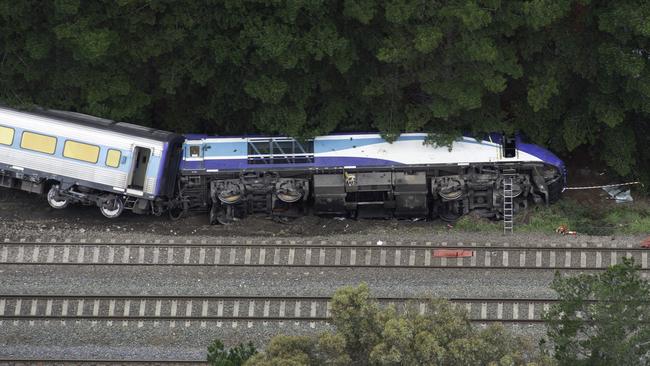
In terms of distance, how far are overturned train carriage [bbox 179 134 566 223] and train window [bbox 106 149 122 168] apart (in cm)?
321

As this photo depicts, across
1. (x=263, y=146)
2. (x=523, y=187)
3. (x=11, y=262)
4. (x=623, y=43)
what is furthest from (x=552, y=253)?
(x=11, y=262)

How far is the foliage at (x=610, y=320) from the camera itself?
2806cm

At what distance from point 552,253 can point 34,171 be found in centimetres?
2421

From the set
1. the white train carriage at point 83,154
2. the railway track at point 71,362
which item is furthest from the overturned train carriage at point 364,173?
the railway track at point 71,362

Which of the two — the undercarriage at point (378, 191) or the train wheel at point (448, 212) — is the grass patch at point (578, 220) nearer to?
the undercarriage at point (378, 191)

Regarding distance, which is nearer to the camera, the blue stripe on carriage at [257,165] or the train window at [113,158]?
the train window at [113,158]

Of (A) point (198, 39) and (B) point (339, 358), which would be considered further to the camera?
(A) point (198, 39)

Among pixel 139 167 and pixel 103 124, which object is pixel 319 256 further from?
pixel 103 124

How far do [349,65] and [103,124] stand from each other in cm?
1205

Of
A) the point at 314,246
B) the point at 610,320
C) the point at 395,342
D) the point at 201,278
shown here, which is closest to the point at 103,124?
the point at 201,278

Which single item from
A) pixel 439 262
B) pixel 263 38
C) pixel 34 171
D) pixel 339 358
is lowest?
pixel 339 358

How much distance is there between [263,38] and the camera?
4109cm

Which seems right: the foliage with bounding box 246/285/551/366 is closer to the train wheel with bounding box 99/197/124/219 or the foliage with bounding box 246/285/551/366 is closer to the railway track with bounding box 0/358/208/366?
the railway track with bounding box 0/358/208/366

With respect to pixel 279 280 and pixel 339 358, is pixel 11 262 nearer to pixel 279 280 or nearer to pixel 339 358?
pixel 279 280
